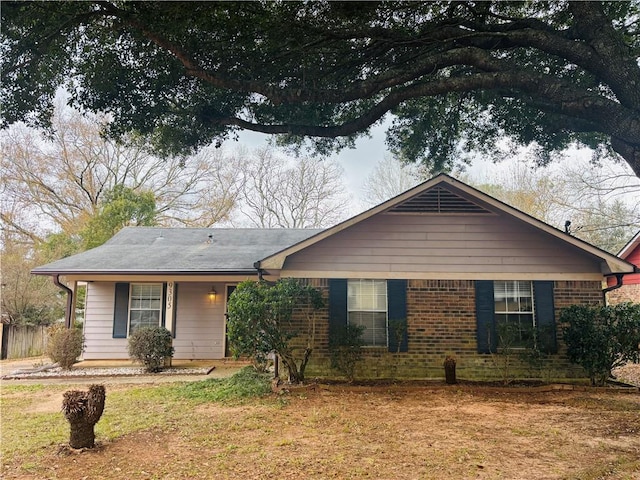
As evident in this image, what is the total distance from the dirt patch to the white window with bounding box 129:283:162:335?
5.68m

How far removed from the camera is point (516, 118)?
8.96m

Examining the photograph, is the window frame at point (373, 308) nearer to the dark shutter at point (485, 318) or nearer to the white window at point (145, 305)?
the dark shutter at point (485, 318)

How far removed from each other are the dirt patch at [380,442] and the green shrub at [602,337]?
758 mm

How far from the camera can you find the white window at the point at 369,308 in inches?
371

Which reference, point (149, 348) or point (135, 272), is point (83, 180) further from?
point (149, 348)

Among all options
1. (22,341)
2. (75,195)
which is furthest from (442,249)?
(75,195)

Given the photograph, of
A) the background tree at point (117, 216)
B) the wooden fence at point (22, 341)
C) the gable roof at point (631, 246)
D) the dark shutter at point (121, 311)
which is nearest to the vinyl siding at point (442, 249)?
the dark shutter at point (121, 311)

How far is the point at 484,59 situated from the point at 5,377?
11.5 meters

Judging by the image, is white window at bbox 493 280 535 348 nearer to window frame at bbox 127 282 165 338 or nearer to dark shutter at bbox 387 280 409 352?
dark shutter at bbox 387 280 409 352

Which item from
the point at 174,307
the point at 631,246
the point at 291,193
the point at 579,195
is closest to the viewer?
the point at 174,307

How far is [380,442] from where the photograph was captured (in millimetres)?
5434

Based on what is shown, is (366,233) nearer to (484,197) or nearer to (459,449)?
(484,197)

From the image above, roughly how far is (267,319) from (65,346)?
5748 mm

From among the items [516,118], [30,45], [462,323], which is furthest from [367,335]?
[30,45]
